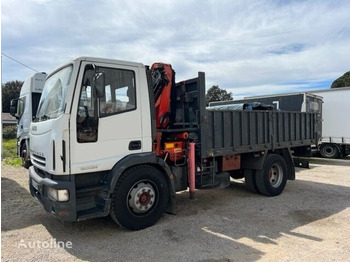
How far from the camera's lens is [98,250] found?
4371 millimetres

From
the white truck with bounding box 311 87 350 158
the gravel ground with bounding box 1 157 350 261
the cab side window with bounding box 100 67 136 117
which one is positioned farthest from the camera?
the white truck with bounding box 311 87 350 158

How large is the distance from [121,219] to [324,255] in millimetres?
2919

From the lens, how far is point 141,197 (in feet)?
16.5

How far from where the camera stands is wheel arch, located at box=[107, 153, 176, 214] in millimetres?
4664

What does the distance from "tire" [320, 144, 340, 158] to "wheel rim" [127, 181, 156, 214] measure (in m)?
13.2

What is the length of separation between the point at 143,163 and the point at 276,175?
4.08 metres

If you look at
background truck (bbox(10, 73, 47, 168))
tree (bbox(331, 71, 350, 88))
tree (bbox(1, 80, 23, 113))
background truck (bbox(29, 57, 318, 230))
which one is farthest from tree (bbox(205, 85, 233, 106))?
background truck (bbox(29, 57, 318, 230))

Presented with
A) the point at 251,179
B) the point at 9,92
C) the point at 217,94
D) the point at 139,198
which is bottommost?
the point at 251,179

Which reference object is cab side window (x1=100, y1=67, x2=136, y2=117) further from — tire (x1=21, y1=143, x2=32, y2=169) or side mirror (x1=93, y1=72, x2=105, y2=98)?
tire (x1=21, y1=143, x2=32, y2=169)

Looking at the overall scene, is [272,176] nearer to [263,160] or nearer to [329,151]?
[263,160]

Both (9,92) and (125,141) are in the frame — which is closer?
(125,141)

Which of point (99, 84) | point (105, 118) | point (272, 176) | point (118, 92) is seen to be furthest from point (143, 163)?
point (272, 176)

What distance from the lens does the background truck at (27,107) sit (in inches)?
420

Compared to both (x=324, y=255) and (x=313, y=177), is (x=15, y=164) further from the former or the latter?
(x=324, y=255)
